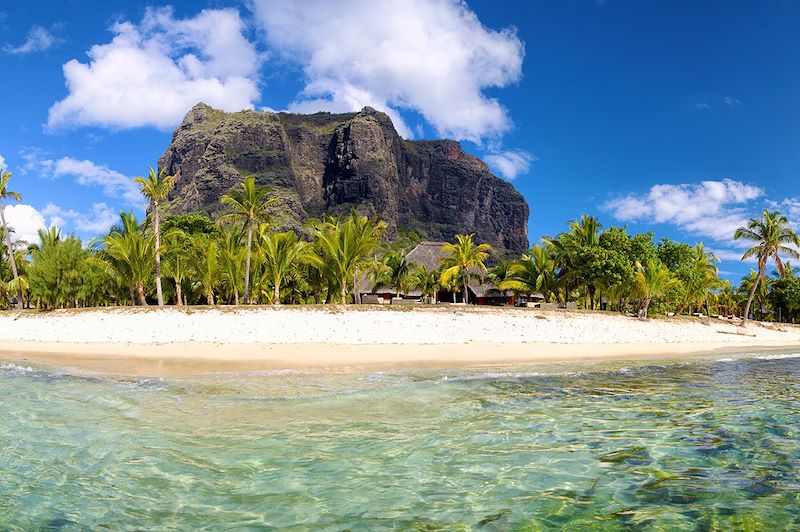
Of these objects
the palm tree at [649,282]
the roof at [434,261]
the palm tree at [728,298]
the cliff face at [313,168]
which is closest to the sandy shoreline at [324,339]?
the palm tree at [649,282]

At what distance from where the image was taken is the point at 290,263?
34.7 m

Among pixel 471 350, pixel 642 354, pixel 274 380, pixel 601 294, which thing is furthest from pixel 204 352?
pixel 601 294

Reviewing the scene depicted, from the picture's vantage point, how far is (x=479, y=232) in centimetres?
19412

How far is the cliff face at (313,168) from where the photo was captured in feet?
521

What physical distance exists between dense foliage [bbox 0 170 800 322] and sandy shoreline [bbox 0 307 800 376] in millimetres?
5431

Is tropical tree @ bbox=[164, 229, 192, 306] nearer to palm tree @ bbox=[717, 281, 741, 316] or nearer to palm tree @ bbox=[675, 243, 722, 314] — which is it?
palm tree @ bbox=[675, 243, 722, 314]

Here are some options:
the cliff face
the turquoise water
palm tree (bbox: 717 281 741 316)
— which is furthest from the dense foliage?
the cliff face

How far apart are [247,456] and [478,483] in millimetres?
2681

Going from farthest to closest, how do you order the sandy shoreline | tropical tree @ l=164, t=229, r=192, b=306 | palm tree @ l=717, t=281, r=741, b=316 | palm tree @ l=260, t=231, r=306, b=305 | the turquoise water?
1. palm tree @ l=717, t=281, r=741, b=316
2. tropical tree @ l=164, t=229, r=192, b=306
3. palm tree @ l=260, t=231, r=306, b=305
4. the sandy shoreline
5. the turquoise water

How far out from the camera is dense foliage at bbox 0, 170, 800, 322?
1193 inches

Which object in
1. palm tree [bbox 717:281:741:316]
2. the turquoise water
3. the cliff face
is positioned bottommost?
the turquoise water

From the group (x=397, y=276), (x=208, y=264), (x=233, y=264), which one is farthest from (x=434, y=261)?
(x=208, y=264)

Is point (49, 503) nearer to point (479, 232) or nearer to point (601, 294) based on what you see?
point (601, 294)

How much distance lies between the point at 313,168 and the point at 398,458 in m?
183
